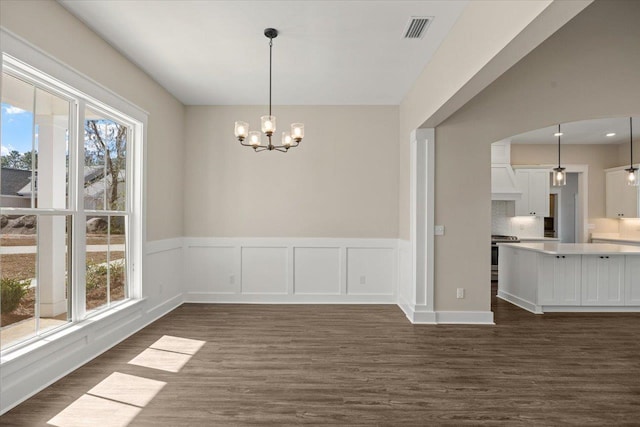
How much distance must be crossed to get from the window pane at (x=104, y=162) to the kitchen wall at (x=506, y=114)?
379 cm

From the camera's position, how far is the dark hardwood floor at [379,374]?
245 cm

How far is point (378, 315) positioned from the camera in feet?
16.2

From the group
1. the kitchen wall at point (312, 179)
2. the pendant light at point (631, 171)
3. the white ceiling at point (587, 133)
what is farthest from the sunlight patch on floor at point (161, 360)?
the pendant light at point (631, 171)

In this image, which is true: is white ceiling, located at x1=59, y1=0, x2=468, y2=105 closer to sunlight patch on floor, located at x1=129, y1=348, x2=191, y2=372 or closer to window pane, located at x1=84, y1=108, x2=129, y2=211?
window pane, located at x1=84, y1=108, x2=129, y2=211

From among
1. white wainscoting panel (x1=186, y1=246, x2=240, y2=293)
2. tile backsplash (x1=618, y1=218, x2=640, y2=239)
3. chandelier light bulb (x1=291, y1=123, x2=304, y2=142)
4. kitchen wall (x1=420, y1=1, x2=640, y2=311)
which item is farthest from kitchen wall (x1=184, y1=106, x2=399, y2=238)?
tile backsplash (x1=618, y1=218, x2=640, y2=239)

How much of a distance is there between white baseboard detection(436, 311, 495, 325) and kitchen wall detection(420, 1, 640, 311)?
0.07 m

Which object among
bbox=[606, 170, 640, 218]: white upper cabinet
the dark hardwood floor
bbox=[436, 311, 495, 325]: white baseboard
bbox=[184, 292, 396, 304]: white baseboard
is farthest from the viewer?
bbox=[606, 170, 640, 218]: white upper cabinet

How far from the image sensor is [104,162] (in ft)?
12.6

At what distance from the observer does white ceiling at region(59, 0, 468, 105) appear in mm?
3012

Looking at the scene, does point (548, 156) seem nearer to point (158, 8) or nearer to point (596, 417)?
point (596, 417)

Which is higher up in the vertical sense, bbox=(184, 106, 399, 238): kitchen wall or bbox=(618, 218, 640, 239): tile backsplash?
bbox=(184, 106, 399, 238): kitchen wall

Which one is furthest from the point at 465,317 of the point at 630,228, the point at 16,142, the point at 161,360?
the point at 630,228

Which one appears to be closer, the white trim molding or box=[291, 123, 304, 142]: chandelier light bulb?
box=[291, 123, 304, 142]: chandelier light bulb

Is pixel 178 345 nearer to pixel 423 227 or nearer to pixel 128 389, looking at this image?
pixel 128 389
